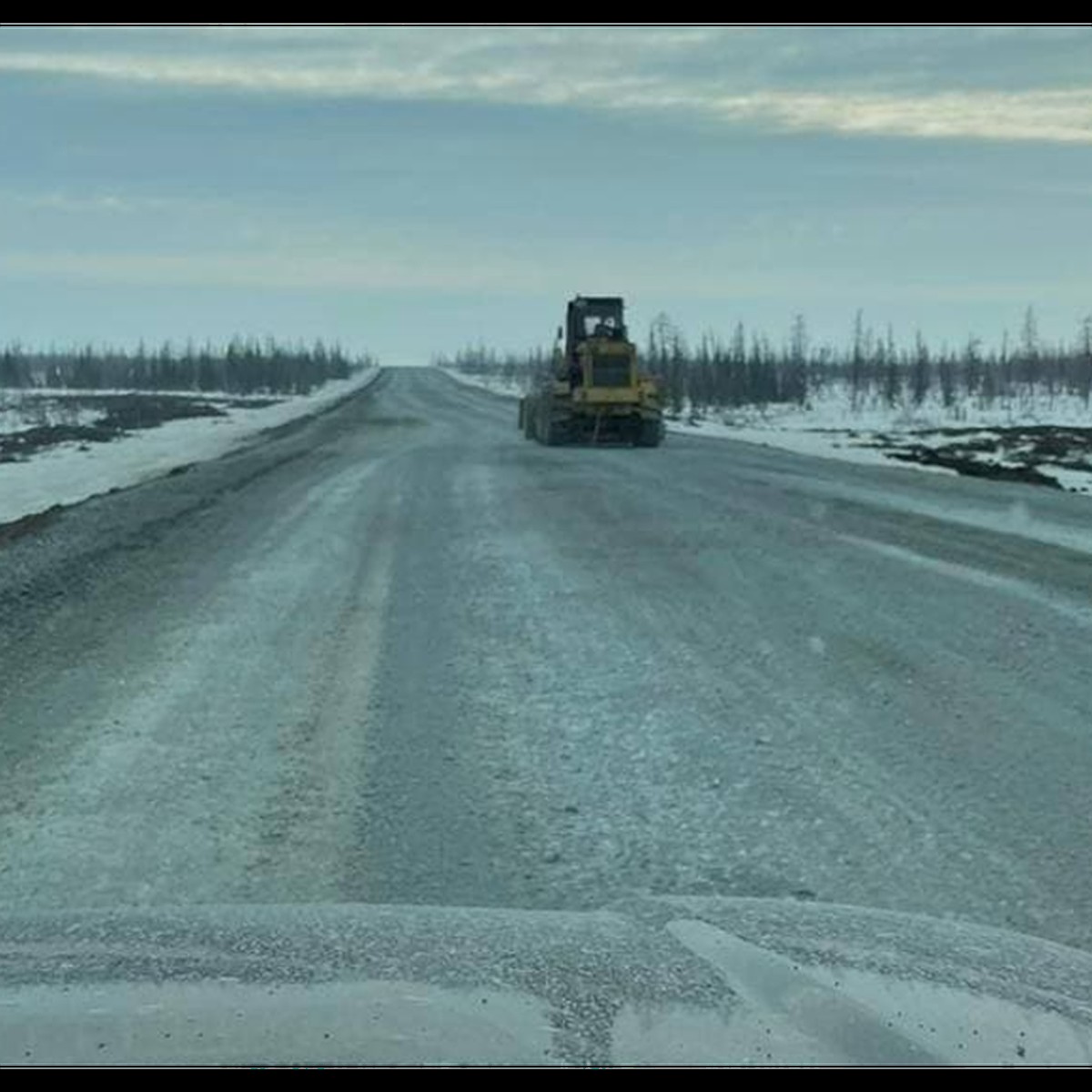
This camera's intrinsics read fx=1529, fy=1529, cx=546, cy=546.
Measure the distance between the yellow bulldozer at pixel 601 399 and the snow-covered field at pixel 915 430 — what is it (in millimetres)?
3051

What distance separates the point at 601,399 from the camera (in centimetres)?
3083

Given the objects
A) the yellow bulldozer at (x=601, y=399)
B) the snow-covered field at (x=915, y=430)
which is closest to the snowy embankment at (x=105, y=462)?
the yellow bulldozer at (x=601, y=399)

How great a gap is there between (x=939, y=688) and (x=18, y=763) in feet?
13.8

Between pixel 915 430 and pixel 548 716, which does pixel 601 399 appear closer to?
pixel 915 430

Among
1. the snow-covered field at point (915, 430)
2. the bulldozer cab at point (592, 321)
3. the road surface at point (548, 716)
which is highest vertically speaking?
the bulldozer cab at point (592, 321)

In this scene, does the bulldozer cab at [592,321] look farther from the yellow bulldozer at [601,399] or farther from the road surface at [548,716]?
the road surface at [548,716]

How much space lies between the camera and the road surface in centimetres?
472

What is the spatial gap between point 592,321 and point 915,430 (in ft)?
55.8

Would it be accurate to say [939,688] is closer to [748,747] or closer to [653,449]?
[748,747]

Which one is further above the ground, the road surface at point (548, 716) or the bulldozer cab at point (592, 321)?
the bulldozer cab at point (592, 321)

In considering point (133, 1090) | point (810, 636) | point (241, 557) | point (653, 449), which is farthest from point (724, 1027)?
point (653, 449)

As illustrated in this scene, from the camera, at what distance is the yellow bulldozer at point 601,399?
30.8m

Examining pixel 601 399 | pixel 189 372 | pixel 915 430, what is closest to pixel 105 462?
pixel 601 399

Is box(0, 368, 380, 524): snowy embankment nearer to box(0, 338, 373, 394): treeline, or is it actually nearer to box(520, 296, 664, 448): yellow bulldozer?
box(520, 296, 664, 448): yellow bulldozer
